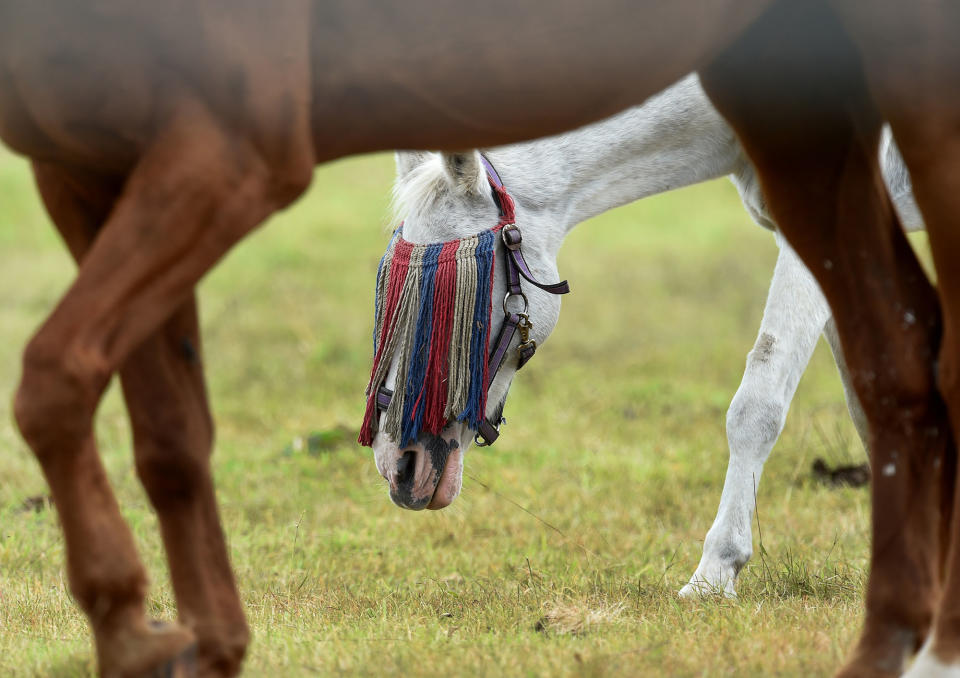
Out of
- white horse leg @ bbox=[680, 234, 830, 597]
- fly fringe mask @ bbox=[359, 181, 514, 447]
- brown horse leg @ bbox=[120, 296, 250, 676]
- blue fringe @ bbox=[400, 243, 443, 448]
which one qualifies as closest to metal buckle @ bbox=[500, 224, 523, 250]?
fly fringe mask @ bbox=[359, 181, 514, 447]

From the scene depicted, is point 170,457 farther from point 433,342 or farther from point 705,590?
point 705,590

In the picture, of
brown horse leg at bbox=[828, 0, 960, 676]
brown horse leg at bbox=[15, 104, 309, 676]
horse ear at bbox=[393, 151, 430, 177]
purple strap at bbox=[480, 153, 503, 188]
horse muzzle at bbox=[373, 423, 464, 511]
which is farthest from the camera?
horse ear at bbox=[393, 151, 430, 177]

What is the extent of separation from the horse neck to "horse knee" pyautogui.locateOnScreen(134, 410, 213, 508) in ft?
6.39

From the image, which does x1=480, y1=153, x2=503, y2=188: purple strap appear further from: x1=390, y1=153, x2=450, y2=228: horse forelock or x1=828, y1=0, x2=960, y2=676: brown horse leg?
x1=828, y1=0, x2=960, y2=676: brown horse leg

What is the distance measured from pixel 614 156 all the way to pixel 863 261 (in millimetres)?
1601

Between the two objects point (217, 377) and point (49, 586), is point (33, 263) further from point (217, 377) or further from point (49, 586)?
point (49, 586)

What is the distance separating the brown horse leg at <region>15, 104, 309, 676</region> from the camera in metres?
1.73

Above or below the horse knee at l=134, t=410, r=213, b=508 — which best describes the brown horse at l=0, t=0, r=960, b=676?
above

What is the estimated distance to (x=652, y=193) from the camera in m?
4.00

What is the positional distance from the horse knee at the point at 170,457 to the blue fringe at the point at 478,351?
139 centimetres

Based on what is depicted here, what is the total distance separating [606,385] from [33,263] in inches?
307

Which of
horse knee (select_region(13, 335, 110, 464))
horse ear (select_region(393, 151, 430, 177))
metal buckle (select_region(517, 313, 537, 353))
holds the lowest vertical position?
horse knee (select_region(13, 335, 110, 464))

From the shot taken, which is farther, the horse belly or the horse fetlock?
the horse fetlock

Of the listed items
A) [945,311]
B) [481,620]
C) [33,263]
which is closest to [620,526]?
[481,620]
